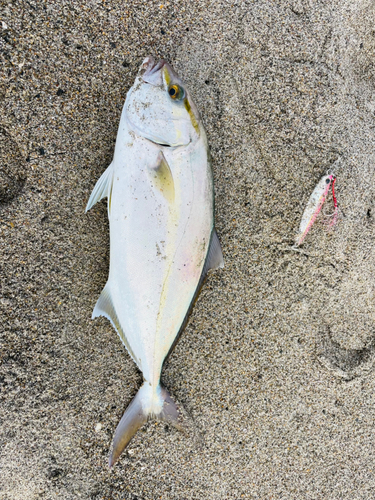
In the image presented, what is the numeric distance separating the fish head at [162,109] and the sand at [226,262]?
0.91 ft

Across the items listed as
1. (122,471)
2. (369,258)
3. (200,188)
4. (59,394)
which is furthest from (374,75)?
(122,471)

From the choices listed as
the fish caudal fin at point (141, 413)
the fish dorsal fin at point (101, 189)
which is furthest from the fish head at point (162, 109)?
the fish caudal fin at point (141, 413)

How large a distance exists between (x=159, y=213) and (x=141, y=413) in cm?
103

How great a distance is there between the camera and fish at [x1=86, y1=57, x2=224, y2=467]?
4.54 ft

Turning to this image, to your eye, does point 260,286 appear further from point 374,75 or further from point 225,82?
point 374,75

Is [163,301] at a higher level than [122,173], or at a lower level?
lower

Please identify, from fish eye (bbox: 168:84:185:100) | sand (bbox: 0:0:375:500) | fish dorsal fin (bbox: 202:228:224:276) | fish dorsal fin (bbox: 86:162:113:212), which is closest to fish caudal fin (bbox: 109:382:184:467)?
sand (bbox: 0:0:375:500)

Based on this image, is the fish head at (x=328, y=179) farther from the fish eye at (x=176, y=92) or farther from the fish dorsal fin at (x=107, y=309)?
the fish dorsal fin at (x=107, y=309)

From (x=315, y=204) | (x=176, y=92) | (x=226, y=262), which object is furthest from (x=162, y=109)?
(x=315, y=204)

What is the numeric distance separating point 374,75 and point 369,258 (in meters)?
1.08

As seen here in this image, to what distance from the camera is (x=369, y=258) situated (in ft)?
5.80

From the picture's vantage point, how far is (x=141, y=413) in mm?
1587

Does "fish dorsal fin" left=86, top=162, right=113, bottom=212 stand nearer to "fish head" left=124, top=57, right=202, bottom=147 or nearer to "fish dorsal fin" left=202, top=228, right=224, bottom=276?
"fish head" left=124, top=57, right=202, bottom=147

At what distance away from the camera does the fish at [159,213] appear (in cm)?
138
